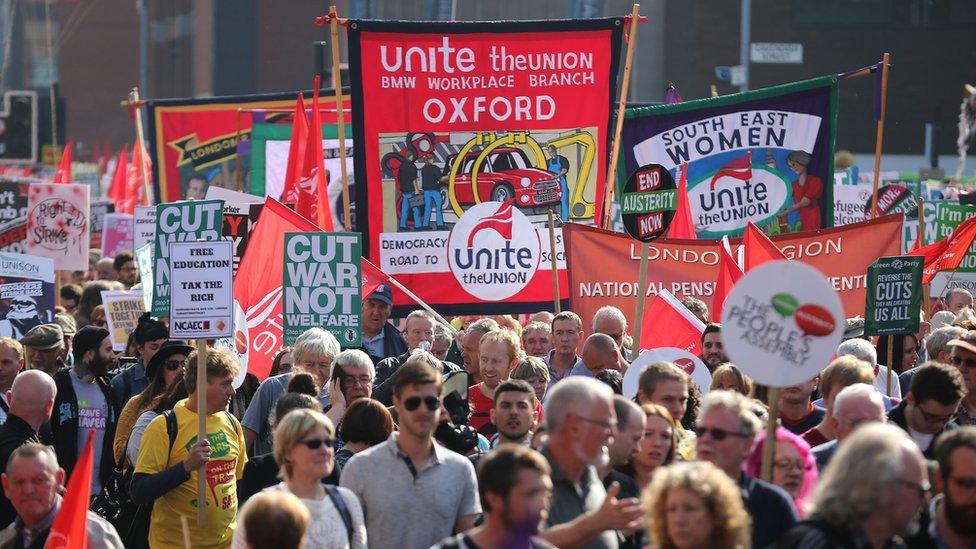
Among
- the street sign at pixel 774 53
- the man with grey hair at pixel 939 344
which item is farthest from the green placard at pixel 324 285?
the street sign at pixel 774 53

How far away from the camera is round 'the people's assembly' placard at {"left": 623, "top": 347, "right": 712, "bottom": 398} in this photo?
814 centimetres

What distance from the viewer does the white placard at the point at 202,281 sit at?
816 cm

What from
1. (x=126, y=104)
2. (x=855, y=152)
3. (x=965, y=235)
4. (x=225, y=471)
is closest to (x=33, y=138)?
(x=126, y=104)

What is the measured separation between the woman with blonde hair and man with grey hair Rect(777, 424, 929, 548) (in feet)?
0.51

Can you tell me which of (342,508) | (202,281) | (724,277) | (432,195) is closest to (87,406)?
(202,281)

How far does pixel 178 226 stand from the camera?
1059 cm

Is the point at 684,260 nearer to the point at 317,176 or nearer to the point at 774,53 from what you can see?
the point at 317,176

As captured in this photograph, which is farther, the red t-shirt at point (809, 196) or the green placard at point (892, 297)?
the red t-shirt at point (809, 196)

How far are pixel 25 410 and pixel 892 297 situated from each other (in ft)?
16.9

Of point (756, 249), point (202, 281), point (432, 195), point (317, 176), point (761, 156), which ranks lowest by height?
point (202, 281)

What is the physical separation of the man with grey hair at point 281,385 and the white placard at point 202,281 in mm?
403

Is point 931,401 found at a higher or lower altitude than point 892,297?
lower

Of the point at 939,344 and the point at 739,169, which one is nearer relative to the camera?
the point at 939,344

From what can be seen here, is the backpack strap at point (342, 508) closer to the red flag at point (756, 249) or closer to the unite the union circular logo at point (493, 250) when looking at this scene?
the red flag at point (756, 249)
